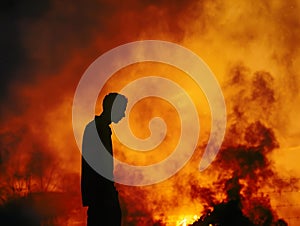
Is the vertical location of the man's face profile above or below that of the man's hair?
below

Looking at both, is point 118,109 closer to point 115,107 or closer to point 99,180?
point 115,107

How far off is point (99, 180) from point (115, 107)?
2.64ft

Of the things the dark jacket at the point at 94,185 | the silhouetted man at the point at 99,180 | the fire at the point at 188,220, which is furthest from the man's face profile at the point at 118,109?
the fire at the point at 188,220

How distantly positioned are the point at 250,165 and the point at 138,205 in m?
9.07

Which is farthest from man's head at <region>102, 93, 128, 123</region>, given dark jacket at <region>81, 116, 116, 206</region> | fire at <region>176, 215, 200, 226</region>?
fire at <region>176, 215, 200, 226</region>

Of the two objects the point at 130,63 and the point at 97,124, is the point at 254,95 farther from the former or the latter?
the point at 97,124

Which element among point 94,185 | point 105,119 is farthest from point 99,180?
point 105,119

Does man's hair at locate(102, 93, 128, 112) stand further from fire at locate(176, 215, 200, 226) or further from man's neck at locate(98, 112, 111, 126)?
fire at locate(176, 215, 200, 226)

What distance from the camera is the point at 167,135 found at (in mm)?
26484

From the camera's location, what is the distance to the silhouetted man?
410 cm

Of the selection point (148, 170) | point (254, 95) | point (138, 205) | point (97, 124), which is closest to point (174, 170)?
point (148, 170)

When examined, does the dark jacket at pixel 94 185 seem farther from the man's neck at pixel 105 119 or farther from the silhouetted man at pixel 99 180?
the man's neck at pixel 105 119

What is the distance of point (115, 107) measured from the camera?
4.44 metres

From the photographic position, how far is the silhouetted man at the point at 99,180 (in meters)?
4.10
